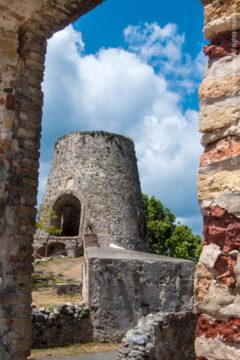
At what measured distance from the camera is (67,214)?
2483cm

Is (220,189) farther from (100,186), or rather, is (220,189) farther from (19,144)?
(100,186)

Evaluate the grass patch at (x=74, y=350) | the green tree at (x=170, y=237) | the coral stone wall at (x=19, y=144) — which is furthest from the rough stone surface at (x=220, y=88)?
the green tree at (x=170, y=237)

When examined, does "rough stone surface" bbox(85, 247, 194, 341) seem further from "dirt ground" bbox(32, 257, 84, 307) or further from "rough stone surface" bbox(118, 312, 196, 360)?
"dirt ground" bbox(32, 257, 84, 307)

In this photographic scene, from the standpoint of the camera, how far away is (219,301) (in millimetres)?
2162

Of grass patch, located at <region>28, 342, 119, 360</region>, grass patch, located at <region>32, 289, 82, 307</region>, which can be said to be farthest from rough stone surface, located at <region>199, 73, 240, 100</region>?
grass patch, located at <region>32, 289, 82, 307</region>

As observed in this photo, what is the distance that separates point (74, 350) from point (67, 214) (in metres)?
17.8

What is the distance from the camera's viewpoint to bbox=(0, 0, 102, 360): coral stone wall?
4543 mm

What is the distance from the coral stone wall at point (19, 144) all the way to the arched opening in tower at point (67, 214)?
17.5m

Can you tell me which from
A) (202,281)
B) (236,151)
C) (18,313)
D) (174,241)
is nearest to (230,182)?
(236,151)

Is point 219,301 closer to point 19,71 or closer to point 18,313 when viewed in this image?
point 18,313

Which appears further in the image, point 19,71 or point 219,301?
point 19,71

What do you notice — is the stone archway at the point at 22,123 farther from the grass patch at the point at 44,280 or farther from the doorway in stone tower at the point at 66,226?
the doorway in stone tower at the point at 66,226

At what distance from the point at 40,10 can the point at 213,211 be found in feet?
11.1

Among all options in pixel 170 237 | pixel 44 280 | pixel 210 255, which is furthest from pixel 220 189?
pixel 170 237
